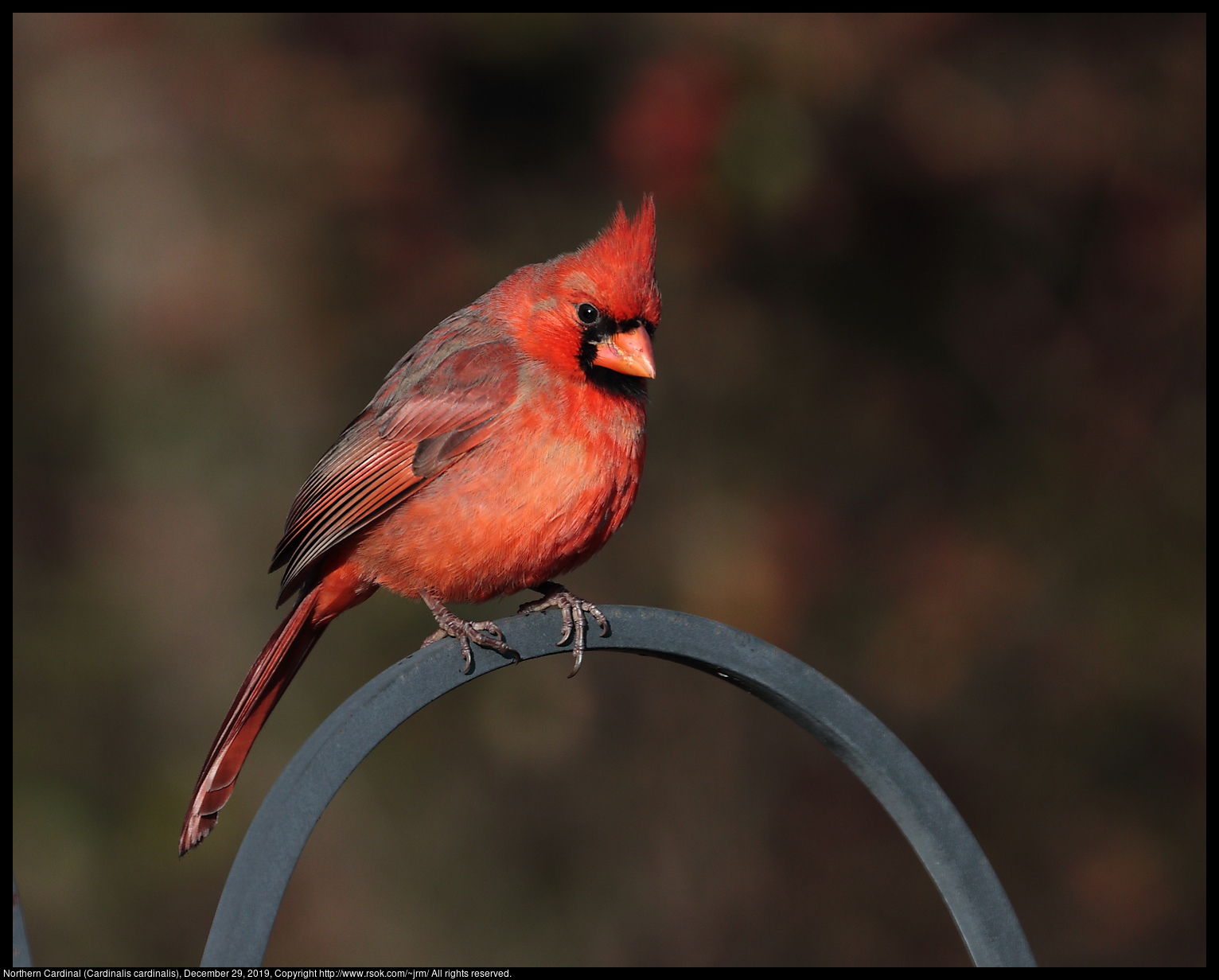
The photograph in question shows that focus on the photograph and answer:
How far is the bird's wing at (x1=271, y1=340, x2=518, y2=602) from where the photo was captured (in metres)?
2.69

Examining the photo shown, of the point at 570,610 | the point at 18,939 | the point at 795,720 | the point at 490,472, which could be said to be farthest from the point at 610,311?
the point at 18,939

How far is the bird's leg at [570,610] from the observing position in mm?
2180

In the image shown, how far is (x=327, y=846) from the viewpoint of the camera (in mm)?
5137

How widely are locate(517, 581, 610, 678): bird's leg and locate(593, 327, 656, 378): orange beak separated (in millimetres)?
503

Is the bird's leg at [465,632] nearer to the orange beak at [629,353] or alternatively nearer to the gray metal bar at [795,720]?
the gray metal bar at [795,720]

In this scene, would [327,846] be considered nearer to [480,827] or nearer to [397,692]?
[480,827]

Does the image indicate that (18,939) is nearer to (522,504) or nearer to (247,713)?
(247,713)

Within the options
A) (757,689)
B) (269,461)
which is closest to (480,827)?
(269,461)

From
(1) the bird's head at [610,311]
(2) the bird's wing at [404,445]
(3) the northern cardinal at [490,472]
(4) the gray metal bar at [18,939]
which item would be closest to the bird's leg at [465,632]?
(3) the northern cardinal at [490,472]

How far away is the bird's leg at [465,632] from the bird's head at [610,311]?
23.1 inches

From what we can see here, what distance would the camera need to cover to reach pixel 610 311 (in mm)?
2723

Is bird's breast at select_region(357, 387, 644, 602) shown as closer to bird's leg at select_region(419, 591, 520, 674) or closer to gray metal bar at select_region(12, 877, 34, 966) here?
bird's leg at select_region(419, 591, 520, 674)

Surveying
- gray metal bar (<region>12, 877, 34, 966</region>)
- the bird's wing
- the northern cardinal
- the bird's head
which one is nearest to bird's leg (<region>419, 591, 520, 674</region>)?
the northern cardinal

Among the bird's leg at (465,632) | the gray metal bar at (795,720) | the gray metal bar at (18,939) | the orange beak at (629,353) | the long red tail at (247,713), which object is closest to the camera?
the gray metal bar at (18,939)
